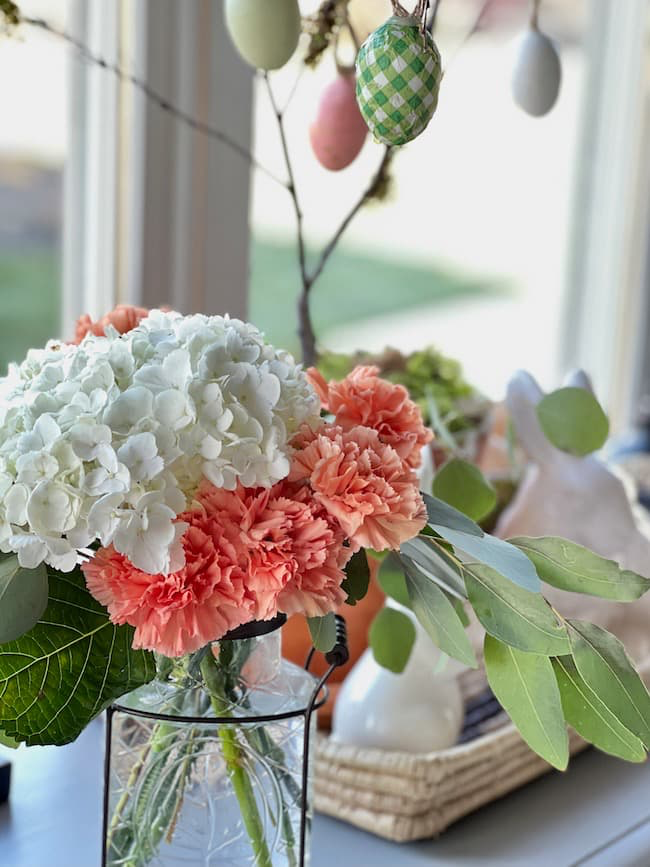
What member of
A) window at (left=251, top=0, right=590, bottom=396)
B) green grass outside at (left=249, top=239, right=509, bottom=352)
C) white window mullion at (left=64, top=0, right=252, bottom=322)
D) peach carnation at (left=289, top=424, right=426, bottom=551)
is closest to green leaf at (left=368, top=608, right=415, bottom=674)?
peach carnation at (left=289, top=424, right=426, bottom=551)

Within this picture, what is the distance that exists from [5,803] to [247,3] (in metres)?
0.54

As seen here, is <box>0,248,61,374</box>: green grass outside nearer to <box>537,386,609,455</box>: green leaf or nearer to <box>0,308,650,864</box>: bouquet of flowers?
<box>537,386,609,455</box>: green leaf

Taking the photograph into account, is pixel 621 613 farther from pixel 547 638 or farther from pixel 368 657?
pixel 547 638

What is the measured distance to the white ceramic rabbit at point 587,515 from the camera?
3.23ft

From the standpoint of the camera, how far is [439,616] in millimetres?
570

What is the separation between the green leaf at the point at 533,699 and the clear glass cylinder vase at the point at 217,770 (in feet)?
0.35

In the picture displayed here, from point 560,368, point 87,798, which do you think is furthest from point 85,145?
point 560,368

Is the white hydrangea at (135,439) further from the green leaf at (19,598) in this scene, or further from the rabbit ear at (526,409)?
the rabbit ear at (526,409)

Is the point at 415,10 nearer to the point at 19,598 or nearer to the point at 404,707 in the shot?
the point at 19,598

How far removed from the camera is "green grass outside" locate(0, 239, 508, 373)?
128 centimetres

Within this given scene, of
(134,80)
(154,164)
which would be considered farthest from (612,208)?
(134,80)

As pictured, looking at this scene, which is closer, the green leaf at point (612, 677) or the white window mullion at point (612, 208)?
the green leaf at point (612, 677)

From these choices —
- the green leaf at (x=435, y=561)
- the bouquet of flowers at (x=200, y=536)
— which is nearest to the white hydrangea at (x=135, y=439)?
the bouquet of flowers at (x=200, y=536)

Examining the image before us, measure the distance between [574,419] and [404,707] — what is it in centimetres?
24
